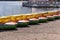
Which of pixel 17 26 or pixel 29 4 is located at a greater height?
pixel 17 26

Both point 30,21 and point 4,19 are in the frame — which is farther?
point 30,21

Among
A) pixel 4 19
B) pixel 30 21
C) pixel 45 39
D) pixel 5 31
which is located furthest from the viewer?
pixel 30 21

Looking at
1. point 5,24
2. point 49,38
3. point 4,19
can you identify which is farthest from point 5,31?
point 49,38

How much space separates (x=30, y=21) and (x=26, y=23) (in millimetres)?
1669

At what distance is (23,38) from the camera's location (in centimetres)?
1229

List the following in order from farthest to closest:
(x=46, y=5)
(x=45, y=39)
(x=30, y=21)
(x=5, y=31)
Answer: (x=46, y=5) < (x=30, y=21) < (x=5, y=31) < (x=45, y=39)

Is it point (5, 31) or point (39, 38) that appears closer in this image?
point (39, 38)

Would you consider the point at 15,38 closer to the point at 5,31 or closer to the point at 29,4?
the point at 5,31

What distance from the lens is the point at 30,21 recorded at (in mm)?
18641

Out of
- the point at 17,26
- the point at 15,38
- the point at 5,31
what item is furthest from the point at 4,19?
the point at 15,38

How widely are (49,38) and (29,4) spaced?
64423mm

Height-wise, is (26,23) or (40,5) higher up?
(26,23)

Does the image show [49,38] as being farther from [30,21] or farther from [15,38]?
[30,21]

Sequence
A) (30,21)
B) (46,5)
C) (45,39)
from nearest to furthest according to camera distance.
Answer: (45,39), (30,21), (46,5)
